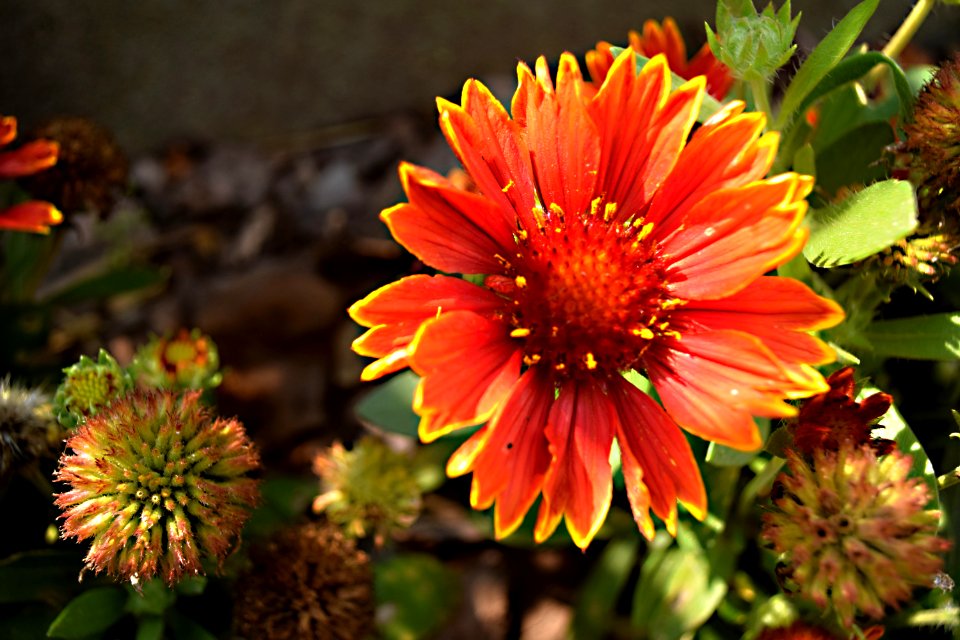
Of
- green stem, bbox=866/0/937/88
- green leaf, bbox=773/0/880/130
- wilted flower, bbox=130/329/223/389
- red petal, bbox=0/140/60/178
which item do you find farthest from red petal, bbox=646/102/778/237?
red petal, bbox=0/140/60/178

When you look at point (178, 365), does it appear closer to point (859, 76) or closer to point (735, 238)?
point (735, 238)

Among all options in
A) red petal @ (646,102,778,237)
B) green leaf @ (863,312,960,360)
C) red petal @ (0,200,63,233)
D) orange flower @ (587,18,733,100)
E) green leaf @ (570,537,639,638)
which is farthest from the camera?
green leaf @ (570,537,639,638)

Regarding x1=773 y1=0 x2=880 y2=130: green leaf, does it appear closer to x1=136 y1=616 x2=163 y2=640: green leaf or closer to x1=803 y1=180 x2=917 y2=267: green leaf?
x1=803 y1=180 x2=917 y2=267: green leaf

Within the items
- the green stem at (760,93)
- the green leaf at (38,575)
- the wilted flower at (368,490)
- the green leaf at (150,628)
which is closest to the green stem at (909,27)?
the green stem at (760,93)

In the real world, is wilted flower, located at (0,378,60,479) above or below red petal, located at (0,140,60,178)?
below

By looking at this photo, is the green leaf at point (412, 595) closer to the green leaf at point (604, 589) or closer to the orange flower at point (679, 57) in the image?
the green leaf at point (604, 589)

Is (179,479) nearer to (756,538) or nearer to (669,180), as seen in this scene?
(669,180)

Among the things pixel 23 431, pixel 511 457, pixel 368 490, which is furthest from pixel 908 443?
pixel 23 431
